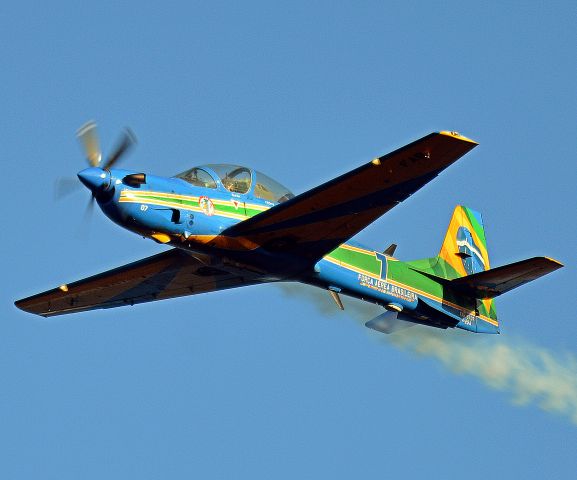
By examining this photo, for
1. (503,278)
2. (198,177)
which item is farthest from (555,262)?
(198,177)

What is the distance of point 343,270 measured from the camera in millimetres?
31516

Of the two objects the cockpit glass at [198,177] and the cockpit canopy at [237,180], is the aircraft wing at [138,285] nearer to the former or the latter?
the cockpit canopy at [237,180]

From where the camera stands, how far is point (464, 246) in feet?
121

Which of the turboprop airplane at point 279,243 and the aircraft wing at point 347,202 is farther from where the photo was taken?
the turboprop airplane at point 279,243

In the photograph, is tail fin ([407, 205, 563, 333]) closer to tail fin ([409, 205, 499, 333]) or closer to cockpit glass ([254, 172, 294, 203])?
tail fin ([409, 205, 499, 333])

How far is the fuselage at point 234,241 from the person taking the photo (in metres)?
27.9

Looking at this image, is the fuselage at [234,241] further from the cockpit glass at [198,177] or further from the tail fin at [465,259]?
the tail fin at [465,259]

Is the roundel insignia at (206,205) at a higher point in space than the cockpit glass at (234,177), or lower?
lower

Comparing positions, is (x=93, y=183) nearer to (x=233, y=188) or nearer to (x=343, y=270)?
(x=233, y=188)

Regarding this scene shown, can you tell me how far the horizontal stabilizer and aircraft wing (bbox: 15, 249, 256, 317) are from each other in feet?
19.7

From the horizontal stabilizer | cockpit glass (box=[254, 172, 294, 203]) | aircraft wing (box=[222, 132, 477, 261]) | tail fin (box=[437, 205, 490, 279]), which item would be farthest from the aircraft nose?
tail fin (box=[437, 205, 490, 279])

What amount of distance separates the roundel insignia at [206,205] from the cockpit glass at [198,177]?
345mm

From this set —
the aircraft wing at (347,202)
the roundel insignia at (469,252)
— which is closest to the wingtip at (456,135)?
the aircraft wing at (347,202)

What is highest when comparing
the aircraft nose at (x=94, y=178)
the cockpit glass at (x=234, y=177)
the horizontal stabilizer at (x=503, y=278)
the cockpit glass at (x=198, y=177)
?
the horizontal stabilizer at (x=503, y=278)
